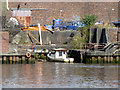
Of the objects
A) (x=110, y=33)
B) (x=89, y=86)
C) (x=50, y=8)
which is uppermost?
(x=50, y=8)

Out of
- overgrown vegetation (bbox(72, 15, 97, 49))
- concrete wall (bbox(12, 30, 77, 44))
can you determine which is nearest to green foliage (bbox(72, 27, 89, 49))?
overgrown vegetation (bbox(72, 15, 97, 49))

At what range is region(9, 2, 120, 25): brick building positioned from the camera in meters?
66.0

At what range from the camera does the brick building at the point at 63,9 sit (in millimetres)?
66000

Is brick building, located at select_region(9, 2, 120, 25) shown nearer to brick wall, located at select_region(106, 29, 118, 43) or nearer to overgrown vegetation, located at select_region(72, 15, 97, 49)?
overgrown vegetation, located at select_region(72, 15, 97, 49)

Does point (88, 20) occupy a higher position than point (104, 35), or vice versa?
point (88, 20)

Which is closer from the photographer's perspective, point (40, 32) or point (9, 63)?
point (9, 63)

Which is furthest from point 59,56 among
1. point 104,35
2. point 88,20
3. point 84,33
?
point 88,20

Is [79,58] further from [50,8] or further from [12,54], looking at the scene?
[50,8]

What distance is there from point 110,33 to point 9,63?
18.4 meters

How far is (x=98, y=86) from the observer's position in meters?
19.7

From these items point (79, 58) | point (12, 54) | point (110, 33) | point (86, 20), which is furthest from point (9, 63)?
point (86, 20)

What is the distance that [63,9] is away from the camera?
66.4 m

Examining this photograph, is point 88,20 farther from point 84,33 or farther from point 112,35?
point 112,35

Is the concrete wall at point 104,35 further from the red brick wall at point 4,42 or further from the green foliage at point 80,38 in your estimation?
the red brick wall at point 4,42
